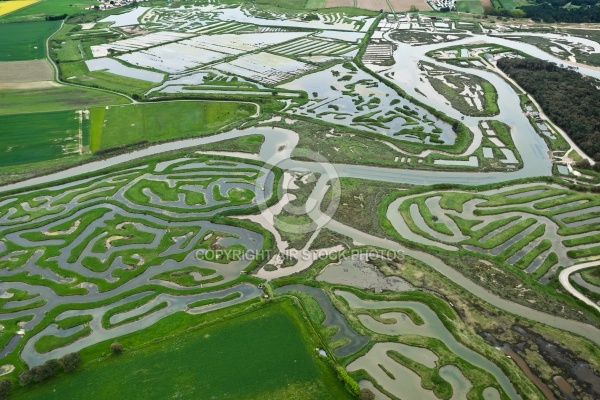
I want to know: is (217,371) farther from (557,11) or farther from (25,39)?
(557,11)

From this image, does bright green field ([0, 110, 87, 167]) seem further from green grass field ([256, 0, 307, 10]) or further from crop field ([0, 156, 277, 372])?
green grass field ([256, 0, 307, 10])

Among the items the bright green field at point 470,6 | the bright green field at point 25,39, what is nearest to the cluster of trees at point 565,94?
the bright green field at point 470,6

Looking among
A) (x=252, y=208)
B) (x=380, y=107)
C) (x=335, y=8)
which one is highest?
(x=335, y=8)

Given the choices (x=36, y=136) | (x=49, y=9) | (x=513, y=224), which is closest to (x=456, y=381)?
(x=513, y=224)

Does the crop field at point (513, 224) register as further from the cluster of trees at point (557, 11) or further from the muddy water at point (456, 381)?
the cluster of trees at point (557, 11)

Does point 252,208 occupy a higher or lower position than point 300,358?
higher

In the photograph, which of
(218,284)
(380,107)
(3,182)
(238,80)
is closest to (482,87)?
(380,107)

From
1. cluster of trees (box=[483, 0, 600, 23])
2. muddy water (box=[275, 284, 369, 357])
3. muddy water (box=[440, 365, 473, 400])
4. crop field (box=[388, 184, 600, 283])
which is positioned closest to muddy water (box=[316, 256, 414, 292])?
muddy water (box=[275, 284, 369, 357])

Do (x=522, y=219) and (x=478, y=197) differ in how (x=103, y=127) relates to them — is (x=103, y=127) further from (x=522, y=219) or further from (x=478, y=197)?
(x=522, y=219)
